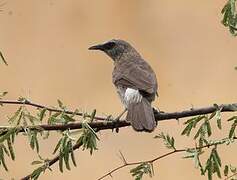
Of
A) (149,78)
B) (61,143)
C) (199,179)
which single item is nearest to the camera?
(61,143)

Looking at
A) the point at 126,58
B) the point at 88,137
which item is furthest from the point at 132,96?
the point at 88,137

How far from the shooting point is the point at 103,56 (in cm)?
660

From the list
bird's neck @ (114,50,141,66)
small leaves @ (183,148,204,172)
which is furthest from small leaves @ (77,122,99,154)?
bird's neck @ (114,50,141,66)

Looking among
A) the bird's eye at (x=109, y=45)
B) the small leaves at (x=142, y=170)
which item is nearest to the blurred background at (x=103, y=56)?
the bird's eye at (x=109, y=45)

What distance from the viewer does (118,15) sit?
6.59 meters

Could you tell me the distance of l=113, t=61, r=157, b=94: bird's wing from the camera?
3.62 meters

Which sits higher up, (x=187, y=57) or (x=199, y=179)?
(x=187, y=57)

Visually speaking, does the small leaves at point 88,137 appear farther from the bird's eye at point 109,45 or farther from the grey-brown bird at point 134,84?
the bird's eye at point 109,45

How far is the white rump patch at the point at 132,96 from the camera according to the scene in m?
3.51

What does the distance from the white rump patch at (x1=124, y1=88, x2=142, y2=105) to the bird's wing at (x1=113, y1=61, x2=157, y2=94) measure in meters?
0.02

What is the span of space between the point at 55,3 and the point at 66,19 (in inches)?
6.1

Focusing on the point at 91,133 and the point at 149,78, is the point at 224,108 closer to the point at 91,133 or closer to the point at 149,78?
the point at 91,133

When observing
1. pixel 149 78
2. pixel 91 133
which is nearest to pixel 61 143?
pixel 91 133

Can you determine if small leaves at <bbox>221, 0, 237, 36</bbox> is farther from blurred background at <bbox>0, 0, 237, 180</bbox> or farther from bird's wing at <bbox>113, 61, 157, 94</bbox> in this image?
blurred background at <bbox>0, 0, 237, 180</bbox>
